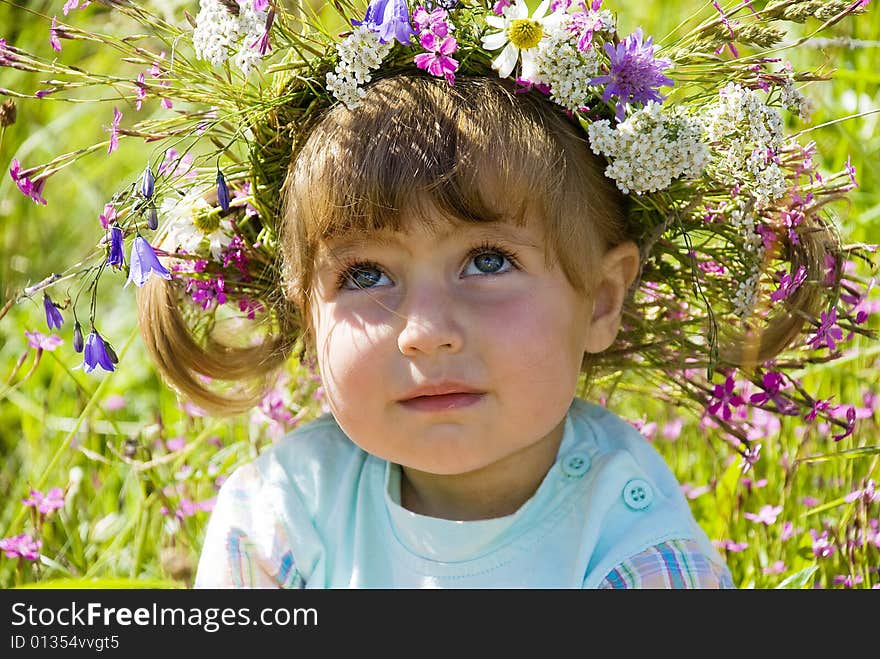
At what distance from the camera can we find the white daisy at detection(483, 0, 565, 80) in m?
1.97

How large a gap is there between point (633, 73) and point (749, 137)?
236 millimetres

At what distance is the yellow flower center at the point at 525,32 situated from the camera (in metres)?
1.97

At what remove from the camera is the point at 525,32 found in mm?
1977

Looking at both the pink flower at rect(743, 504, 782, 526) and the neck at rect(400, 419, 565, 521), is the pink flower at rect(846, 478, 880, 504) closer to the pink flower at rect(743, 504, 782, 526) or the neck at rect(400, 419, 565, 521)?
the pink flower at rect(743, 504, 782, 526)

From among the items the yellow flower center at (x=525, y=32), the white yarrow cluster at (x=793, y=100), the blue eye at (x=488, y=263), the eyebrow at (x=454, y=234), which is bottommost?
the blue eye at (x=488, y=263)

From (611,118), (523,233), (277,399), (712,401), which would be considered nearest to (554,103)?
(611,118)

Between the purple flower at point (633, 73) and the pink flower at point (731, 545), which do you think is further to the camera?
the pink flower at point (731, 545)

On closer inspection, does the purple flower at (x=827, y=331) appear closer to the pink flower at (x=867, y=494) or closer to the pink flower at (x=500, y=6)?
the pink flower at (x=867, y=494)

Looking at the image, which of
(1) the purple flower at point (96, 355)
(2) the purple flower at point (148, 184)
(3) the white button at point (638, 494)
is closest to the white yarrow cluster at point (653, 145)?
(3) the white button at point (638, 494)

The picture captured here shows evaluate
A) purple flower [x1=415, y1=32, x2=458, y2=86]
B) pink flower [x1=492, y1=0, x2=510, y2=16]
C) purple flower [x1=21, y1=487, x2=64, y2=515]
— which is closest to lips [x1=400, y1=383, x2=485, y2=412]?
purple flower [x1=415, y1=32, x2=458, y2=86]

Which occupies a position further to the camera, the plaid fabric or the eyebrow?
the plaid fabric

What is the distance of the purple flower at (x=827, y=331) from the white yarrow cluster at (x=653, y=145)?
1.28 feet

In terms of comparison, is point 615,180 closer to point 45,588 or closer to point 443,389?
point 443,389

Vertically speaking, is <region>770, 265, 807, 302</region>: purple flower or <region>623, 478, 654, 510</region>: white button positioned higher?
<region>770, 265, 807, 302</region>: purple flower
